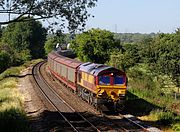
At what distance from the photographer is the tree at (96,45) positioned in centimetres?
6200

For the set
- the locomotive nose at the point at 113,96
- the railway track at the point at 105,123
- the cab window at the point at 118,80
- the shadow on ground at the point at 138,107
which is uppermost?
the cab window at the point at 118,80

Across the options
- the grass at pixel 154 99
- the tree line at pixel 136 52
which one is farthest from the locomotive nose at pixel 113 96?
the tree line at pixel 136 52

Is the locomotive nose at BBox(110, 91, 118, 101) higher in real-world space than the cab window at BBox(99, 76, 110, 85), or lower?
lower

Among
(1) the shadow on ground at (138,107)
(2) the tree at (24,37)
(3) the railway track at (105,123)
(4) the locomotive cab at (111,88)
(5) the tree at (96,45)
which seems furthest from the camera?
(2) the tree at (24,37)

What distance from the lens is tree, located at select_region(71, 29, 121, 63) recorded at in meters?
62.0

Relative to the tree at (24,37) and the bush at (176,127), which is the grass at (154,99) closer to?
the bush at (176,127)

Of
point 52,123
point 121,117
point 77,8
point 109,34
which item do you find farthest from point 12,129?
point 109,34

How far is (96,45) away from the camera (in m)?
62.5

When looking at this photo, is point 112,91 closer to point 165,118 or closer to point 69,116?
point 69,116

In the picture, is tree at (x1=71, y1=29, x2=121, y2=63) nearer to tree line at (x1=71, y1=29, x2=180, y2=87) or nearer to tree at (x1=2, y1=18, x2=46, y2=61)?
tree line at (x1=71, y1=29, x2=180, y2=87)

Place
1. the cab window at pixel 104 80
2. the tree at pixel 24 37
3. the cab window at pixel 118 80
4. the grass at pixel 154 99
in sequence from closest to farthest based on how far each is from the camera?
the grass at pixel 154 99 → the cab window at pixel 104 80 → the cab window at pixel 118 80 → the tree at pixel 24 37

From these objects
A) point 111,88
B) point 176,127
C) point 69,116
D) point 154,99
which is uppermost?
point 111,88

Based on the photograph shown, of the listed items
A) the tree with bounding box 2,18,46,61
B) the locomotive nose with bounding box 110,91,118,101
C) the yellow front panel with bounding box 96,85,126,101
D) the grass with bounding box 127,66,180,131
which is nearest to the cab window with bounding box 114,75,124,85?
the yellow front panel with bounding box 96,85,126,101

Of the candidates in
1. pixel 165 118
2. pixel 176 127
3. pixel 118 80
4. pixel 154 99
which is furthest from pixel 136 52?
pixel 176 127
